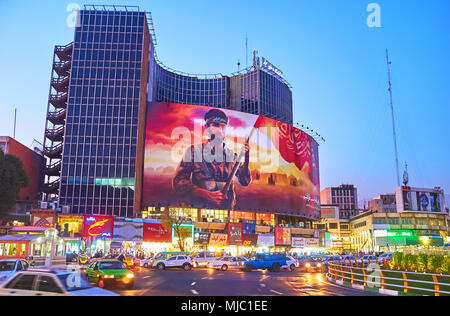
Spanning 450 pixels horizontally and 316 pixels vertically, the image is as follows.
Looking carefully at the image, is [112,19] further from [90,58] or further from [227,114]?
[227,114]

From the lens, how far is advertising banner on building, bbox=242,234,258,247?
3027 inches

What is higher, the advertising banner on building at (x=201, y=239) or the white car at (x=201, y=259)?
the advertising banner on building at (x=201, y=239)

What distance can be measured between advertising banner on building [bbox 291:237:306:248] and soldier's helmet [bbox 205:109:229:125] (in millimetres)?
31081

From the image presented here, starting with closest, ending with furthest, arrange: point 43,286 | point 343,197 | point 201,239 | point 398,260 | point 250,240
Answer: point 43,286 < point 398,260 < point 201,239 < point 250,240 < point 343,197

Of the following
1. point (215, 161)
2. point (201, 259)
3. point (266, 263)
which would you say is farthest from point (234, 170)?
point (266, 263)

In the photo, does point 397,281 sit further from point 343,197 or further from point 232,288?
point 343,197

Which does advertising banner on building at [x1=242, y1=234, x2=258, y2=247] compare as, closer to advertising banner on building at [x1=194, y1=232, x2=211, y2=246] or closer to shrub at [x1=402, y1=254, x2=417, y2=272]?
advertising banner on building at [x1=194, y1=232, x2=211, y2=246]

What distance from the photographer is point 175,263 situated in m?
39.6

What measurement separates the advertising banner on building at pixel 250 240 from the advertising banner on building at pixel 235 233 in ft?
3.88

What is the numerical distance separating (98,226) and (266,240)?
34.2 meters

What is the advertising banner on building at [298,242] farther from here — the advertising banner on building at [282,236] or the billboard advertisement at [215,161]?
the billboard advertisement at [215,161]

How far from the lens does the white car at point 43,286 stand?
10953 mm

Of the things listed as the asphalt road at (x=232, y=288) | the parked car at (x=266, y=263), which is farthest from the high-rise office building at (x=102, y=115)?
the asphalt road at (x=232, y=288)

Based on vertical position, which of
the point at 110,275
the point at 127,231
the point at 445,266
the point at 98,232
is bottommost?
the point at 110,275
